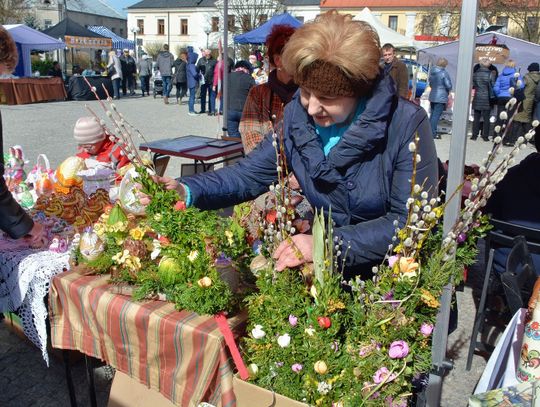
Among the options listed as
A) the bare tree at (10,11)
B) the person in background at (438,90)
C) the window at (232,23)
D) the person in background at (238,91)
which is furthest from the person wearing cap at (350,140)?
the window at (232,23)

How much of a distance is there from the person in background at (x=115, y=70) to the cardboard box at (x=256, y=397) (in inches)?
673

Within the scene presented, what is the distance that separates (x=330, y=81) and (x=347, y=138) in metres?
0.18

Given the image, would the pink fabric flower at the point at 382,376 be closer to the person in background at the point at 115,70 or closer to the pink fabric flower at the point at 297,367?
the pink fabric flower at the point at 297,367

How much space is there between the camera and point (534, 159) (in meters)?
2.70

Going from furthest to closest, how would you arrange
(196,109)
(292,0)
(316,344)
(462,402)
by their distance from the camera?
(292,0)
(196,109)
(462,402)
(316,344)

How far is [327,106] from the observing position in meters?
1.51

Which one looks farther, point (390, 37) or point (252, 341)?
point (390, 37)

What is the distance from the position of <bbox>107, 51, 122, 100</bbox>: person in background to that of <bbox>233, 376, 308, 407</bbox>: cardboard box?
1709 cm

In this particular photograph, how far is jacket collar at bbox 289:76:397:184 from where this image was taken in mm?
1492

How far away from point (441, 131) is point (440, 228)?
11.2 metres

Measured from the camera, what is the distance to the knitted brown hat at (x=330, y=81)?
55.6 inches

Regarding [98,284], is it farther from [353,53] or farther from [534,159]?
[534,159]

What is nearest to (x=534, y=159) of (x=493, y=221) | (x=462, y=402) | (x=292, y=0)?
(x=493, y=221)

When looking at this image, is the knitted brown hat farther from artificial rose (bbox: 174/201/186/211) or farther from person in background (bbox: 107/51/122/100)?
person in background (bbox: 107/51/122/100)
